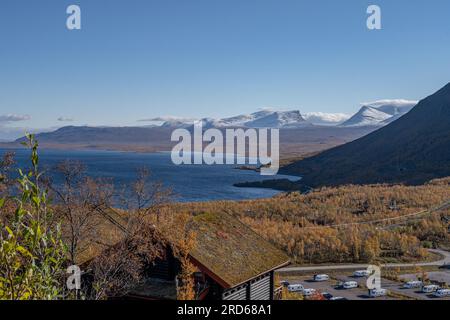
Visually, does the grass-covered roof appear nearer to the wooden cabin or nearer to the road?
the wooden cabin

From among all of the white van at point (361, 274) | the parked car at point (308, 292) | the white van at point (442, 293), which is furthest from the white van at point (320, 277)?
the white van at point (442, 293)

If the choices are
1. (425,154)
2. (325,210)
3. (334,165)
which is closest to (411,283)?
(325,210)

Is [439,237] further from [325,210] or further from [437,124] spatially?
[437,124]

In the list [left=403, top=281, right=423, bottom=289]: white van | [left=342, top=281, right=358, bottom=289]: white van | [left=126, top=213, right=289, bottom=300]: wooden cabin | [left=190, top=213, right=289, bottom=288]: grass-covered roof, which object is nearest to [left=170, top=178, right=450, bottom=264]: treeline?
[left=403, top=281, right=423, bottom=289]: white van

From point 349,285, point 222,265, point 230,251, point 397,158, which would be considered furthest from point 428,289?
point 397,158

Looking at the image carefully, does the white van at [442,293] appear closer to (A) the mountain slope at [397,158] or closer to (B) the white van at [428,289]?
(B) the white van at [428,289]

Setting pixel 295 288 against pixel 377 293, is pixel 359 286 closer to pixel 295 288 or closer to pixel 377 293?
pixel 377 293
